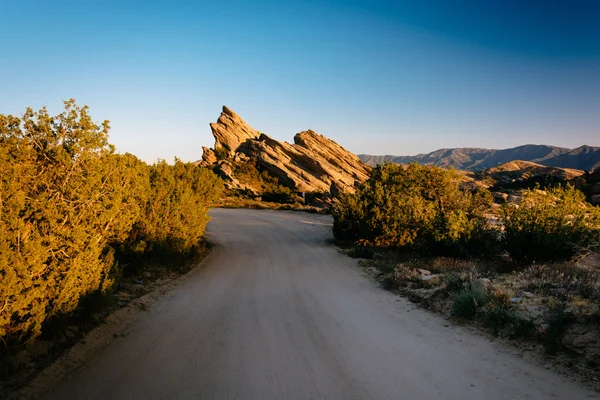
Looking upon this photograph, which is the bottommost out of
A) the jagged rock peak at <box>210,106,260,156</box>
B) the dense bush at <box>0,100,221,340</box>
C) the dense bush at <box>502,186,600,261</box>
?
the dense bush at <box>502,186,600,261</box>

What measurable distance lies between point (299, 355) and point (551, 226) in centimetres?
1001

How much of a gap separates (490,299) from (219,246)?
475 inches

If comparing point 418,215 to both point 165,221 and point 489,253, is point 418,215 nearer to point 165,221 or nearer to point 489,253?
point 489,253

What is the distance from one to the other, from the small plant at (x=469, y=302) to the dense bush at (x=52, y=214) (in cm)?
691

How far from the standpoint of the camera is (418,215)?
46.6 ft

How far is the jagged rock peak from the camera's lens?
64262 mm

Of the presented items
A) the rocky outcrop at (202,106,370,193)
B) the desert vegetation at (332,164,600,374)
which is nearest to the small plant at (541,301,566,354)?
the desert vegetation at (332,164,600,374)

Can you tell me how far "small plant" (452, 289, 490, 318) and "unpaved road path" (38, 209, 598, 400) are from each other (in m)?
0.45

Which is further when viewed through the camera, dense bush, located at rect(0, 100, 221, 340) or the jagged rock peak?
the jagged rock peak

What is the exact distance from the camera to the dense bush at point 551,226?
35.2 ft

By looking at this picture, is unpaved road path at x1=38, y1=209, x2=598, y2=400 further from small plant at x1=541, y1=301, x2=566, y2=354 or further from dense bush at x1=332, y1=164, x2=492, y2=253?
dense bush at x1=332, y1=164, x2=492, y2=253

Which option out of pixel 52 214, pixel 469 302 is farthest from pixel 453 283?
pixel 52 214

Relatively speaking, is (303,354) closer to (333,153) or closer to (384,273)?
(384,273)

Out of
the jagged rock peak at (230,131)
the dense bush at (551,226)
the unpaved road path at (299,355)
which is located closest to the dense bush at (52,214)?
the unpaved road path at (299,355)
